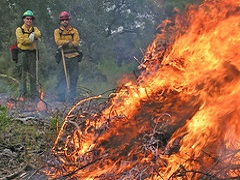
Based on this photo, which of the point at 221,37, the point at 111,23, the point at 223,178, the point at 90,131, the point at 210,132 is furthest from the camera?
the point at 111,23

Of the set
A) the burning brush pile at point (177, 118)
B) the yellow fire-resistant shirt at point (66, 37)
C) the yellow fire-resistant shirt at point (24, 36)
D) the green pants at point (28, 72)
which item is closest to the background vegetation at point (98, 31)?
the green pants at point (28, 72)

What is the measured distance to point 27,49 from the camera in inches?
376

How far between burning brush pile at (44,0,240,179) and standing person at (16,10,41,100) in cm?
452

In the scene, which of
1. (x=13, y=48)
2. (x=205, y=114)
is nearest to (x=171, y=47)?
(x=205, y=114)

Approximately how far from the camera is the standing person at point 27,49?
30.4ft

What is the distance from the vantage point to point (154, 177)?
4.30 meters

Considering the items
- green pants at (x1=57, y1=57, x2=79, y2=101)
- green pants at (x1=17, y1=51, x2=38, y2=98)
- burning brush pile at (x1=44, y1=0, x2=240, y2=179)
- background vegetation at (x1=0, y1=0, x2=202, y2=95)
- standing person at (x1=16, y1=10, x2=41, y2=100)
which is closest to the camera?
burning brush pile at (x1=44, y1=0, x2=240, y2=179)

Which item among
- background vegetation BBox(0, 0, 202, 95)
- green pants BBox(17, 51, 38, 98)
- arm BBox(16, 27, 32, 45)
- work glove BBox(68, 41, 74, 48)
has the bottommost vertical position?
background vegetation BBox(0, 0, 202, 95)

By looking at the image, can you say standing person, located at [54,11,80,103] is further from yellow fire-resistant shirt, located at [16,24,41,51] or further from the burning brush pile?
the burning brush pile

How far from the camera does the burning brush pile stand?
14.5 feet

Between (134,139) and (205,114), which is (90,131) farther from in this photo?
(205,114)

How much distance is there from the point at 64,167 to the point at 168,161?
3.66ft

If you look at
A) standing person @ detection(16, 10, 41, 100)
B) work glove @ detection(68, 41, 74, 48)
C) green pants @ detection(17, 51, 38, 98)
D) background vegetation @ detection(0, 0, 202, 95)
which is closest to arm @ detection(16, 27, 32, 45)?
standing person @ detection(16, 10, 41, 100)

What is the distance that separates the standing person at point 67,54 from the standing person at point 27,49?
1.86 ft
